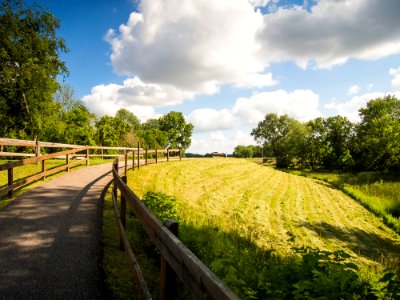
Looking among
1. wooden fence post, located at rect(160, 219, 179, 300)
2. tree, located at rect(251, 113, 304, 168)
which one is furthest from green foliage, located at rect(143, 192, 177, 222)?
tree, located at rect(251, 113, 304, 168)

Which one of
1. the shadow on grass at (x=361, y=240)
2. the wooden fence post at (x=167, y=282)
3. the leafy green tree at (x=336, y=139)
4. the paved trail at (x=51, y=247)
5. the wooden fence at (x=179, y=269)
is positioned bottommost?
the shadow on grass at (x=361, y=240)

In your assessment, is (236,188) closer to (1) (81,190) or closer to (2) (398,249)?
(2) (398,249)

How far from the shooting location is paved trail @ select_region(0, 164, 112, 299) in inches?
177

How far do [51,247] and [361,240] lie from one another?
1755cm

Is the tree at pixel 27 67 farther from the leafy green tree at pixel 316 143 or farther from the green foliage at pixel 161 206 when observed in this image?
the leafy green tree at pixel 316 143

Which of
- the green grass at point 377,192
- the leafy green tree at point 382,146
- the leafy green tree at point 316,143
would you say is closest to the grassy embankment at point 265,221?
the green grass at point 377,192

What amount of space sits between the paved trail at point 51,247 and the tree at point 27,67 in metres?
A: 16.1

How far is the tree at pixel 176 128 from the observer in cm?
8931

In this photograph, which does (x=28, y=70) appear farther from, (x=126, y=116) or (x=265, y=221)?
(x=126, y=116)

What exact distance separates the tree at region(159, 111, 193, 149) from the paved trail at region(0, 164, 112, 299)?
79032 mm

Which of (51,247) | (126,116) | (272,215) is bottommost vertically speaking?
(272,215)

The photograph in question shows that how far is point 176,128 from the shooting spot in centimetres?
9019

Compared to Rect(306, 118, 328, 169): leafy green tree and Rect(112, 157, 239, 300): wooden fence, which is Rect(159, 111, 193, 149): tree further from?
Rect(112, 157, 239, 300): wooden fence

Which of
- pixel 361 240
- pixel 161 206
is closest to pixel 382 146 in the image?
pixel 361 240
